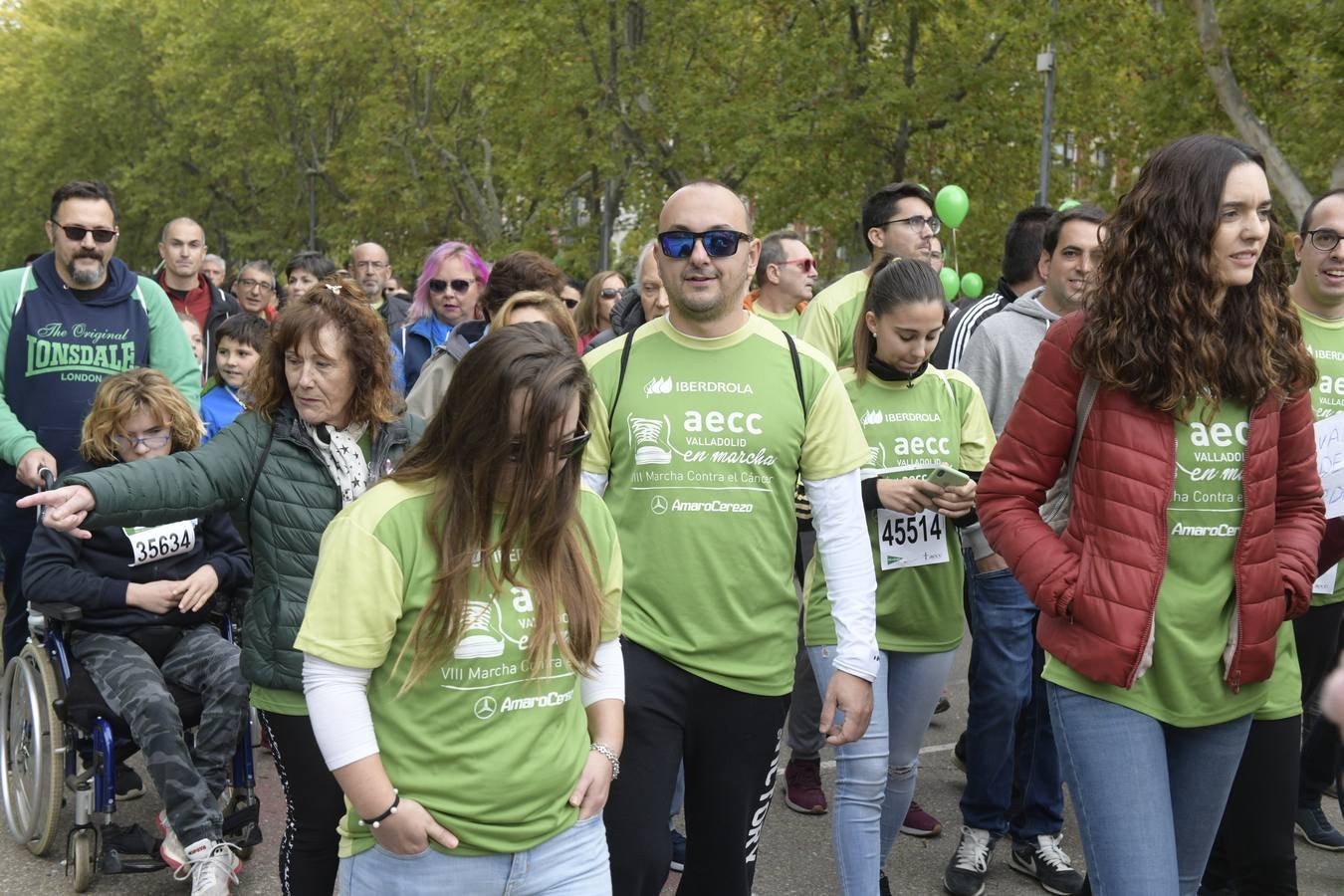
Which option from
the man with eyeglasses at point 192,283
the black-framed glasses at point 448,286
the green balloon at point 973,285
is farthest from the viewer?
the green balloon at point 973,285

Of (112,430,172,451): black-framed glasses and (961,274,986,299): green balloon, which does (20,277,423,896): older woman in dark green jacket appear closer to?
(112,430,172,451): black-framed glasses

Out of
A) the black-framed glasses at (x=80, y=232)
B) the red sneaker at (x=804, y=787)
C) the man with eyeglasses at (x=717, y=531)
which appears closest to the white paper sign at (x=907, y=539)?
the man with eyeglasses at (x=717, y=531)

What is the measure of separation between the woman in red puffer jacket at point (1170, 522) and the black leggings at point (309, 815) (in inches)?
72.0

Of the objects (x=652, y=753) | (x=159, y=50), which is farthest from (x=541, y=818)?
(x=159, y=50)

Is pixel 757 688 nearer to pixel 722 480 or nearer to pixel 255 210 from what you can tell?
pixel 722 480

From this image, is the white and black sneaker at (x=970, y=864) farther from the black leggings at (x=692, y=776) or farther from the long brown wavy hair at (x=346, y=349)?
the long brown wavy hair at (x=346, y=349)

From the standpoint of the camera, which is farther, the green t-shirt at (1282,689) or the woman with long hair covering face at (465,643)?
the green t-shirt at (1282,689)

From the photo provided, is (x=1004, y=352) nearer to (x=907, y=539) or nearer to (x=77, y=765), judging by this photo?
(x=907, y=539)

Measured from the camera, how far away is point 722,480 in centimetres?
354

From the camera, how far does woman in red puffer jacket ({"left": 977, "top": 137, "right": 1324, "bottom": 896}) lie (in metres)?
3.05

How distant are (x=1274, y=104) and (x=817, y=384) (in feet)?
63.8

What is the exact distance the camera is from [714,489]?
3.54 metres

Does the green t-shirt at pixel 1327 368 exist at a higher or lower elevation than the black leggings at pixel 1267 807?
higher

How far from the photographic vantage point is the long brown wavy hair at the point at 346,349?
13.0 ft
